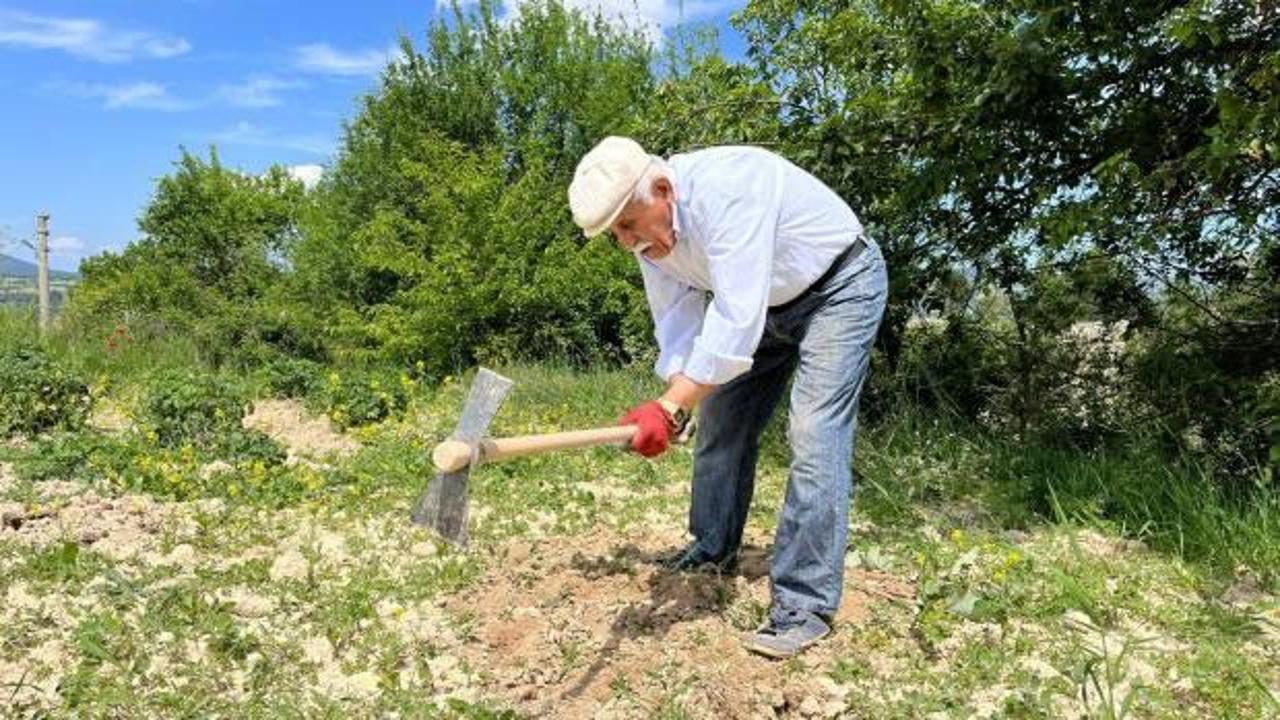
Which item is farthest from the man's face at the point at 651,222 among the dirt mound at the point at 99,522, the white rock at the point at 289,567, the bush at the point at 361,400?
the bush at the point at 361,400

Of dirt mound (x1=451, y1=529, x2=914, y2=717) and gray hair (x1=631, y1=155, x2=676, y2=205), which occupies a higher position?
gray hair (x1=631, y1=155, x2=676, y2=205)

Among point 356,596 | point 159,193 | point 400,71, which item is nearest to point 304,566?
point 356,596

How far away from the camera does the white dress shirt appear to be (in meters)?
2.89

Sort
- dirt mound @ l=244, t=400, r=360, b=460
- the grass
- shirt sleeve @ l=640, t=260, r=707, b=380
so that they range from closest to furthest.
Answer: the grass, shirt sleeve @ l=640, t=260, r=707, b=380, dirt mound @ l=244, t=400, r=360, b=460

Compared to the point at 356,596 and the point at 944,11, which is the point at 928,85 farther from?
the point at 356,596

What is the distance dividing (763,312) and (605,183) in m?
0.55

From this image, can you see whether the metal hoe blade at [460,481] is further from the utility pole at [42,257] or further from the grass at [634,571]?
the utility pole at [42,257]

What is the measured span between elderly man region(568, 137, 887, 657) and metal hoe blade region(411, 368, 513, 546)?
38 cm

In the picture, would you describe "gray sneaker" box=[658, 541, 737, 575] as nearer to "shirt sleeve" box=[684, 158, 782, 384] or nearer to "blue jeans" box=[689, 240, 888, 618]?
"blue jeans" box=[689, 240, 888, 618]

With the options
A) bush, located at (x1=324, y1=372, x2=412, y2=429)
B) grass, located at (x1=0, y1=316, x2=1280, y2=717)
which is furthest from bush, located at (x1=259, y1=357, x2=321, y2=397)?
grass, located at (x1=0, y1=316, x2=1280, y2=717)

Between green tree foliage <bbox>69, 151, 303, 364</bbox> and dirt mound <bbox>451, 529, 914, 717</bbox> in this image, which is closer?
dirt mound <bbox>451, 529, 914, 717</bbox>

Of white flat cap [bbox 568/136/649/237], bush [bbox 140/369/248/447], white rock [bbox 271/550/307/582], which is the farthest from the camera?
bush [bbox 140/369/248/447]

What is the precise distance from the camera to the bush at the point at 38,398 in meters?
6.78

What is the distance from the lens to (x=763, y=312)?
9.52ft
